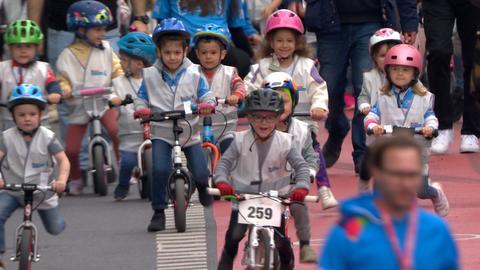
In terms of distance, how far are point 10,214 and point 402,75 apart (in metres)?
3.52

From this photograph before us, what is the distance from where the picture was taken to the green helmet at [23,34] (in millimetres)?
13320

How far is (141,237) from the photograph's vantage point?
12.3m

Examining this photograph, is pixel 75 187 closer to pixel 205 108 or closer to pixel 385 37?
pixel 205 108

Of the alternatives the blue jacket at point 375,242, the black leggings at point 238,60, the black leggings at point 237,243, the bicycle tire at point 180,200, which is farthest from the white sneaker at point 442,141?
the blue jacket at point 375,242

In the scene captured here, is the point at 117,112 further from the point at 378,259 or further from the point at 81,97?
the point at 378,259

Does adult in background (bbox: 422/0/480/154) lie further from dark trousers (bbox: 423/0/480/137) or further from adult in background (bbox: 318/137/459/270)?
adult in background (bbox: 318/137/459/270)

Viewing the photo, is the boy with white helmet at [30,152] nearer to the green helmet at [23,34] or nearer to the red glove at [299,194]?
the red glove at [299,194]

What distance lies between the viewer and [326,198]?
505 inches

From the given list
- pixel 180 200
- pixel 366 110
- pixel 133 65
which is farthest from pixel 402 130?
pixel 133 65

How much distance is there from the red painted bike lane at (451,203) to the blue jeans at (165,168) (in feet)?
1.50

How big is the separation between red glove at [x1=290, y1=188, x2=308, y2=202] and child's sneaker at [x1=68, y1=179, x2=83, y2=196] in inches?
205

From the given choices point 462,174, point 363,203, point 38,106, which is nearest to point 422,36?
point 462,174

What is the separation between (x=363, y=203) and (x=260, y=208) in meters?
3.76

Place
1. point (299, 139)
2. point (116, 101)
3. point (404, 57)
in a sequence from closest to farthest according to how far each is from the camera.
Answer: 1. point (299, 139)
2. point (404, 57)
3. point (116, 101)
